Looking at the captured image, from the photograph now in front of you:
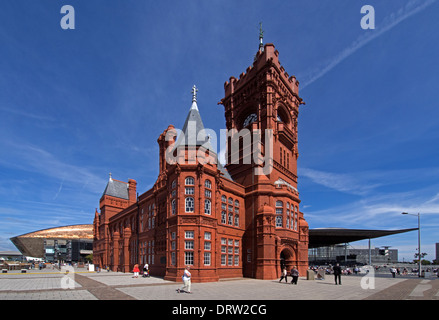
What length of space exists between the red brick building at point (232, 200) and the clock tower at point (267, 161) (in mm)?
122

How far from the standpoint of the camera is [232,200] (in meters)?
35.9

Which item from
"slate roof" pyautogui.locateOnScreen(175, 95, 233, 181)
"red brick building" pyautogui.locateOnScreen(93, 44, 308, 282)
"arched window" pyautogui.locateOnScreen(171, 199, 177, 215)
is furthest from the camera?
"slate roof" pyautogui.locateOnScreen(175, 95, 233, 181)

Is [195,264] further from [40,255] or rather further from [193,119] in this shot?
[40,255]

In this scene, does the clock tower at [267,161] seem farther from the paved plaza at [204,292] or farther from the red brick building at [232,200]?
the paved plaza at [204,292]

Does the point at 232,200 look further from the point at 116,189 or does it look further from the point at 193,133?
the point at 116,189

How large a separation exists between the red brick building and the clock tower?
12 centimetres

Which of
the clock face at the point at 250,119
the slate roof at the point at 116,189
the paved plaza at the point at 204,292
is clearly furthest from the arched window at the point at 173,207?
the slate roof at the point at 116,189

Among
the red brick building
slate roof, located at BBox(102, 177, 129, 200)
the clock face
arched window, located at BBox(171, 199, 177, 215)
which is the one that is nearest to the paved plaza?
the red brick building

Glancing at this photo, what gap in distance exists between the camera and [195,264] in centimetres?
2764

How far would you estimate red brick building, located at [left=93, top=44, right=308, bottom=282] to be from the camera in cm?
2916

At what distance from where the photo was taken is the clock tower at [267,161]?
3456 cm

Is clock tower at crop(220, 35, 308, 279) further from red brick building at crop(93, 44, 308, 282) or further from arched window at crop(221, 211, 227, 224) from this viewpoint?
arched window at crop(221, 211, 227, 224)

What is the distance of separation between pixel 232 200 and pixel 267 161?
746 centimetres
